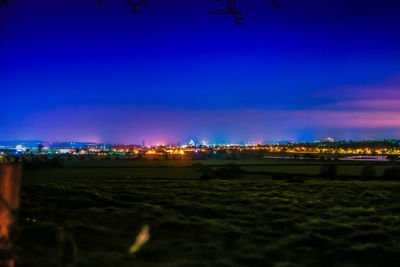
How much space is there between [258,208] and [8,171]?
10.1 metres

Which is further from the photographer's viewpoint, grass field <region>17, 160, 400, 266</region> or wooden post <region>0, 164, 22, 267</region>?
grass field <region>17, 160, 400, 266</region>

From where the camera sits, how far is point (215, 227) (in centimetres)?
900

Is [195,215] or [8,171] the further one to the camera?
[195,215]

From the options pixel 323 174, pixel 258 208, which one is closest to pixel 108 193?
pixel 258 208

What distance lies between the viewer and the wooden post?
280 centimetres

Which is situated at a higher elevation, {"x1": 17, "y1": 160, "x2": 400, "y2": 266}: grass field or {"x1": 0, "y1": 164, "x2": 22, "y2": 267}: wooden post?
{"x1": 0, "y1": 164, "x2": 22, "y2": 267}: wooden post

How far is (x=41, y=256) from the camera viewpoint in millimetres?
6379

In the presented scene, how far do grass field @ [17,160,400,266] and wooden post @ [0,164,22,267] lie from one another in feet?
2.87

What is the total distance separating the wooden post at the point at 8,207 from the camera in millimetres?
2797

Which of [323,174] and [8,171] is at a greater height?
[8,171]

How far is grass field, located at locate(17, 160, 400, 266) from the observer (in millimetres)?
6680

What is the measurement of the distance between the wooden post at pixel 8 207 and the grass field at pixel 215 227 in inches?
34.5

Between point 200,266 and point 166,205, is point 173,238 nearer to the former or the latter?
point 200,266

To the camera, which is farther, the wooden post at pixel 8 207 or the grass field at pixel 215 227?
the grass field at pixel 215 227
